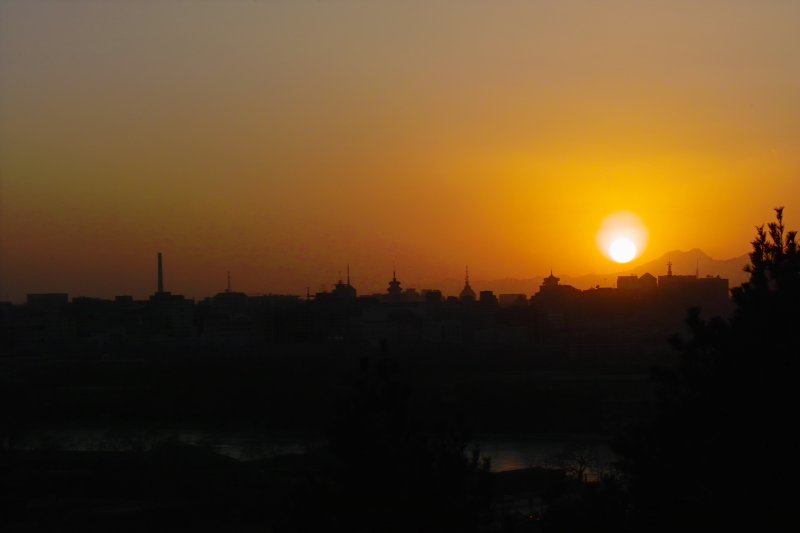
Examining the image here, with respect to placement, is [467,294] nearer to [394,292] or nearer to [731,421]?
[394,292]

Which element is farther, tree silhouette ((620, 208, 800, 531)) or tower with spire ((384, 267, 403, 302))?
tower with spire ((384, 267, 403, 302))

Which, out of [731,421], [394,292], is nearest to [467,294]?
[394,292]

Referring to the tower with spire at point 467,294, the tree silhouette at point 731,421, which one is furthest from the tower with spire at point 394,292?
the tree silhouette at point 731,421

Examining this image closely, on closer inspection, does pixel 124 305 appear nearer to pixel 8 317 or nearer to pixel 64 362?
pixel 8 317

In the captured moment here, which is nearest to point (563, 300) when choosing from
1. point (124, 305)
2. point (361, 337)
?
point (361, 337)

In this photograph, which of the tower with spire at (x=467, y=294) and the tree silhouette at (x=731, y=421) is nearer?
the tree silhouette at (x=731, y=421)

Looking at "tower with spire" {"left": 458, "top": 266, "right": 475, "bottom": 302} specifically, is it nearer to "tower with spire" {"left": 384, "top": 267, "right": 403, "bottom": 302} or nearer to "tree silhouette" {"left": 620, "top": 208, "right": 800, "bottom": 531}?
"tower with spire" {"left": 384, "top": 267, "right": 403, "bottom": 302}

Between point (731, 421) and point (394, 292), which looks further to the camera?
point (394, 292)

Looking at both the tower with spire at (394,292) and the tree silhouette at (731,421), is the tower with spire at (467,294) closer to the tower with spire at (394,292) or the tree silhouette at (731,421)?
the tower with spire at (394,292)

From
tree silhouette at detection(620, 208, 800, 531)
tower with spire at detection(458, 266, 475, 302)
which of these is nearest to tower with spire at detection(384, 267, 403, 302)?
tower with spire at detection(458, 266, 475, 302)
